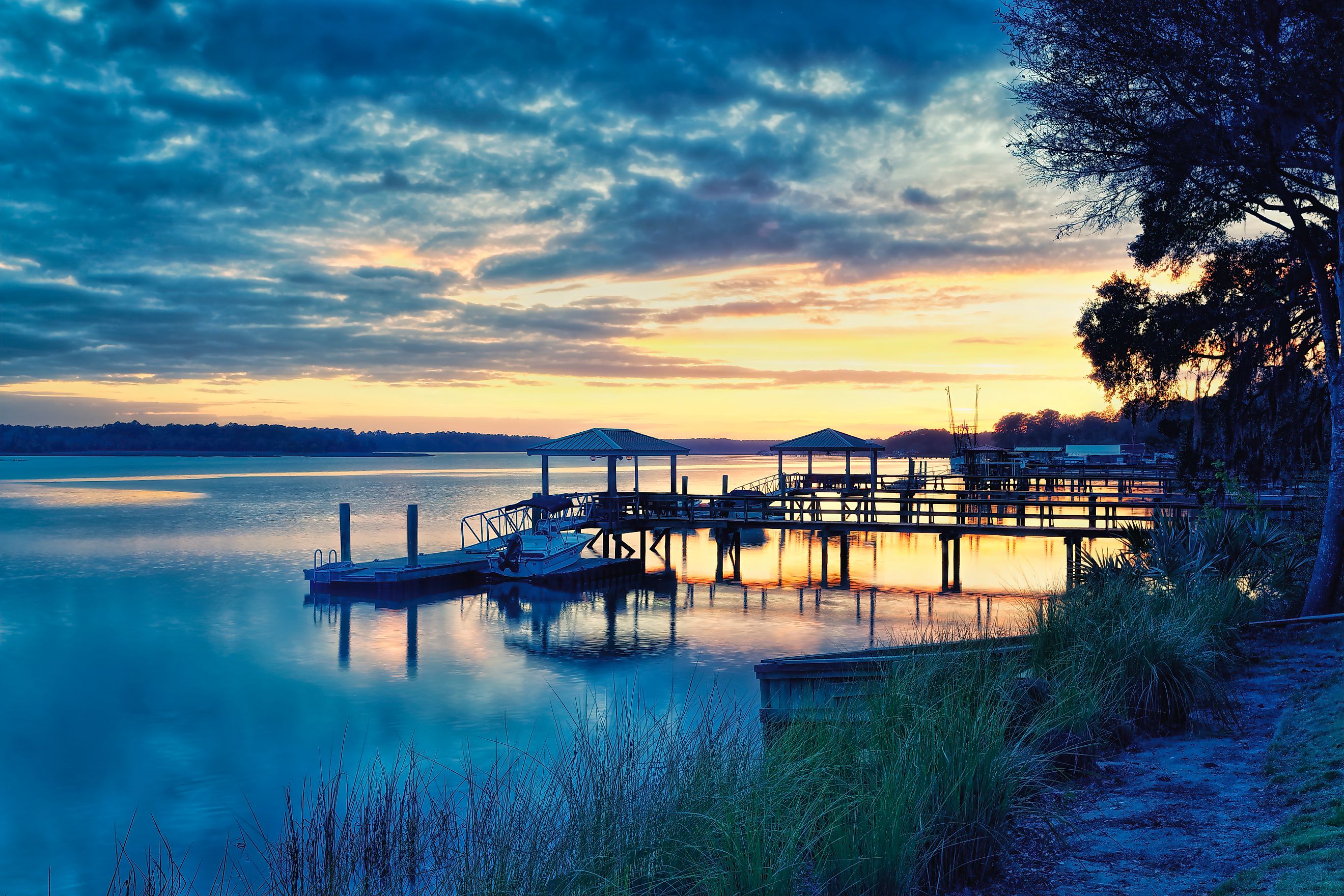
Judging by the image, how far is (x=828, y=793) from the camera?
532 centimetres

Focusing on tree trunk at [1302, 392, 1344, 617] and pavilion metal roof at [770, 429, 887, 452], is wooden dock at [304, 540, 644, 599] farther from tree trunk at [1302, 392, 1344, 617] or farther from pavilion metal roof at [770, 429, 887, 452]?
tree trunk at [1302, 392, 1344, 617]

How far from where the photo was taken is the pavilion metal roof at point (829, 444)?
38562mm

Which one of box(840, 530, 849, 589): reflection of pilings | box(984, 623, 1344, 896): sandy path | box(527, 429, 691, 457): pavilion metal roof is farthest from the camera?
box(527, 429, 691, 457): pavilion metal roof

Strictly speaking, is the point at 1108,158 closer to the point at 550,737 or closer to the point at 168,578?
the point at 550,737

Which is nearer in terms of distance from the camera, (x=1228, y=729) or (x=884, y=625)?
(x=1228, y=729)

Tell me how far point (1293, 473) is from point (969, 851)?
1973 centimetres

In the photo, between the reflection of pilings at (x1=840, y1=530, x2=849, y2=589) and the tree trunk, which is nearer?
the tree trunk

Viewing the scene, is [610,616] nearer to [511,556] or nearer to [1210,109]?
[511,556]

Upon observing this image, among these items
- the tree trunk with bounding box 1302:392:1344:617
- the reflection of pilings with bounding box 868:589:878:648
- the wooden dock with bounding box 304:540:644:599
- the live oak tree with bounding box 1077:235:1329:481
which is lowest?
the reflection of pilings with bounding box 868:589:878:648

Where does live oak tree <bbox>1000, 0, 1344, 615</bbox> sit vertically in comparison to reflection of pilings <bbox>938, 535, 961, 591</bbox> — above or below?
above

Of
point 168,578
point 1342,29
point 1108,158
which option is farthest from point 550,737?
point 168,578

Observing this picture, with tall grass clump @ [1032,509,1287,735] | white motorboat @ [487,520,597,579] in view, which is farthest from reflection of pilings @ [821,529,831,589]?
tall grass clump @ [1032,509,1287,735]

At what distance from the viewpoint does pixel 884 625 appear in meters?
21.7

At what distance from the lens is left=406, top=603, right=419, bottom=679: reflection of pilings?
1900 cm
